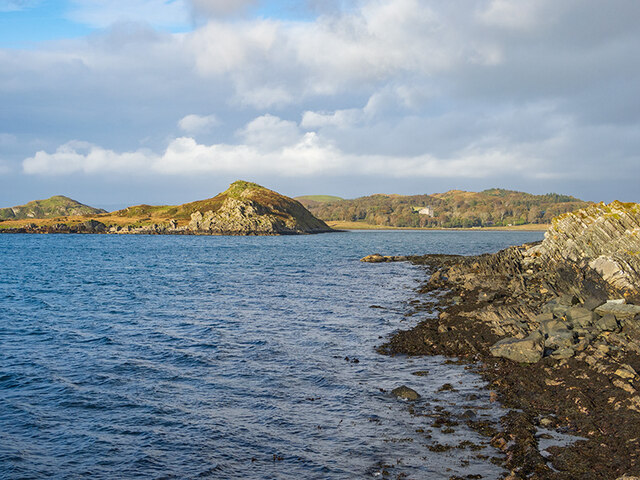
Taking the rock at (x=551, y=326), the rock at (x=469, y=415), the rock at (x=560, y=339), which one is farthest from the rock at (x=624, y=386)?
the rock at (x=551, y=326)

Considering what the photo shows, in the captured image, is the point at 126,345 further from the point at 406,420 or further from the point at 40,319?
the point at 406,420

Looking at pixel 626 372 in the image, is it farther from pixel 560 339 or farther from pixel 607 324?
pixel 607 324

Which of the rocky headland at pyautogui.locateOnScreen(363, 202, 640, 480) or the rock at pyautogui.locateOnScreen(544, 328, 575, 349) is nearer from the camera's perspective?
the rocky headland at pyautogui.locateOnScreen(363, 202, 640, 480)

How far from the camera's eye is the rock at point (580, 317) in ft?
77.8

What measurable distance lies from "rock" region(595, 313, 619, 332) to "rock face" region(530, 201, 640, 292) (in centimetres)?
689

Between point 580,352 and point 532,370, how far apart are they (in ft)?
Result: 8.49

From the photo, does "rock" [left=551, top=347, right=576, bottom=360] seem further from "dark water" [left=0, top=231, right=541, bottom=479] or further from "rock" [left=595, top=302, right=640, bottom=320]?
"rock" [left=595, top=302, right=640, bottom=320]

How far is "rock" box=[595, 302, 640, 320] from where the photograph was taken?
22922 mm

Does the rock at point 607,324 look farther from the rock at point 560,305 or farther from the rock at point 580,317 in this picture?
the rock at point 560,305

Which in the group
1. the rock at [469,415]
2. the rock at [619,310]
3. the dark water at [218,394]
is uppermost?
the rock at [619,310]

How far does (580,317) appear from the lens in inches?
958

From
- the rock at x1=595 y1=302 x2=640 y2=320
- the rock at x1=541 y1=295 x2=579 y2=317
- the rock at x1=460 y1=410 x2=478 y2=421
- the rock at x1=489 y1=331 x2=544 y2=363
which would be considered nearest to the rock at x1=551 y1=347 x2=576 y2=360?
the rock at x1=489 y1=331 x2=544 y2=363

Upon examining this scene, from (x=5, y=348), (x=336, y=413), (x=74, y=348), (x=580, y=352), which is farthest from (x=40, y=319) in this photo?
(x=580, y=352)

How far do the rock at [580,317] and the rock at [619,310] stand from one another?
0.53 metres
